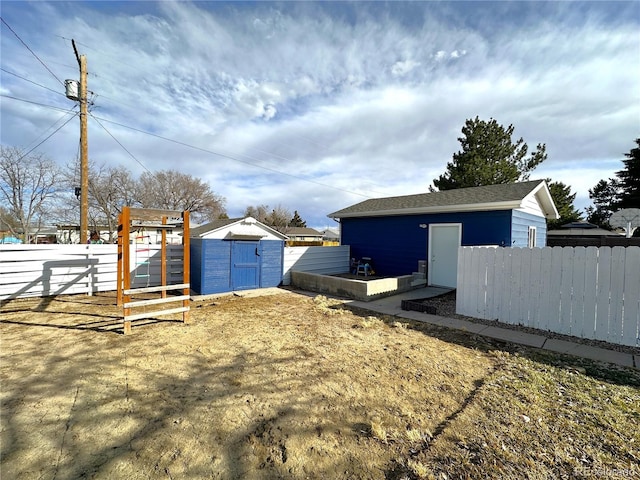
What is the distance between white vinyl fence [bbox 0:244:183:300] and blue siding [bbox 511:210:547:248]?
35.2ft

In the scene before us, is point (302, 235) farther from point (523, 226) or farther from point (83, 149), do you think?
point (523, 226)

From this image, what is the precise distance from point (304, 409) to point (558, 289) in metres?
5.07

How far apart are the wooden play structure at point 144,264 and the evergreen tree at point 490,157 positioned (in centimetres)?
1965

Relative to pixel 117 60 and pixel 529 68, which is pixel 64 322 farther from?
pixel 529 68

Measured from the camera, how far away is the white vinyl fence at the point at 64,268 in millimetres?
7016

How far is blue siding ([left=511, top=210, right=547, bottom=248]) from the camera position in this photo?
8.54 m

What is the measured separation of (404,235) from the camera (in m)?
10.4

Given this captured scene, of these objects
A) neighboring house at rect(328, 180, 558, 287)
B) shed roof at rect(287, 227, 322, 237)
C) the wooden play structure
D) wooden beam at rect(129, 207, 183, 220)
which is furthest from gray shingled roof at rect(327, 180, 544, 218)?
shed roof at rect(287, 227, 322, 237)

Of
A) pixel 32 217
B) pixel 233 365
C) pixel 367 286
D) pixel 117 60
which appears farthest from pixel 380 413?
pixel 32 217

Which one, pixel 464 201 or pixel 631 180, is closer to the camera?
pixel 464 201

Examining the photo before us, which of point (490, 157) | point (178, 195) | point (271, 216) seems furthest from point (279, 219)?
point (490, 157)

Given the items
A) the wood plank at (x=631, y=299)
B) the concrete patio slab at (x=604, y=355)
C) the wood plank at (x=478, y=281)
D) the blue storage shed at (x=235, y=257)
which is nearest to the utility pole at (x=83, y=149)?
the blue storage shed at (x=235, y=257)

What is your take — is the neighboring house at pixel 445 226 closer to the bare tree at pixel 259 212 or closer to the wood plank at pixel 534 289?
the wood plank at pixel 534 289

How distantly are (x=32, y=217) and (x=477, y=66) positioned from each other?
26.8 m
